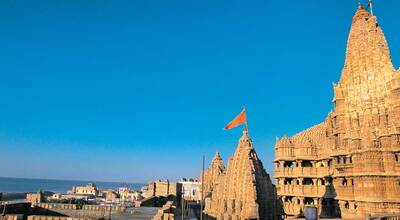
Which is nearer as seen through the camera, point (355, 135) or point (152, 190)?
point (355, 135)

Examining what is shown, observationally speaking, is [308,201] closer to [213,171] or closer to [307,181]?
[307,181]

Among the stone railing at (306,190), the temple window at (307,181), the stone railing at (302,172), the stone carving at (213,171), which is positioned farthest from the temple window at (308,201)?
the stone carving at (213,171)

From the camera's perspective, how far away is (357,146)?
36.9 metres

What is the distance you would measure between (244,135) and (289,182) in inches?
778

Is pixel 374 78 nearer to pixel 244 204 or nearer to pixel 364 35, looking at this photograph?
pixel 364 35

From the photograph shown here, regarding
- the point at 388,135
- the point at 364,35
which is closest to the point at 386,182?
the point at 388,135

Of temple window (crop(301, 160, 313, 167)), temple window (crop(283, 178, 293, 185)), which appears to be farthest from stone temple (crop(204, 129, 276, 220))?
temple window (crop(283, 178, 293, 185))

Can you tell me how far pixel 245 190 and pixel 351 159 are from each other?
13.7 m

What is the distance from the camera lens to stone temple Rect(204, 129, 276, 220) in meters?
31.5

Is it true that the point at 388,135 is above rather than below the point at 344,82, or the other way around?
below

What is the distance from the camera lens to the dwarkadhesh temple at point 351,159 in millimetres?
33562

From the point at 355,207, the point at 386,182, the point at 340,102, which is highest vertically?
Answer: the point at 340,102

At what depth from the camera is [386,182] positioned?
34.2 meters

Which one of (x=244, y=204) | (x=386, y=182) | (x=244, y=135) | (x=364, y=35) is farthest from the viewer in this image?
(x=364, y=35)
